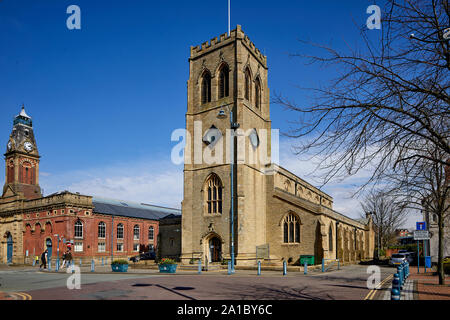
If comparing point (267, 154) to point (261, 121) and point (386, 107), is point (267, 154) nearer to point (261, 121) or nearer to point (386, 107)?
point (261, 121)

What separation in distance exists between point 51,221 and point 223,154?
28.4 m

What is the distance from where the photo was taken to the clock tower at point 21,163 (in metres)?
58.7

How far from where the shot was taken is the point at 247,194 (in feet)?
114

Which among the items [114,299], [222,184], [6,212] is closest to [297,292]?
[114,299]

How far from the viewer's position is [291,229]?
118 ft

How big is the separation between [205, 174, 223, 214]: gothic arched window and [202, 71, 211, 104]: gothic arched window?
8279 millimetres

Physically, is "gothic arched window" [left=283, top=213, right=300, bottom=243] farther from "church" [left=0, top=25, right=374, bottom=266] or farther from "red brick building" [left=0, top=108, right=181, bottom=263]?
"red brick building" [left=0, top=108, right=181, bottom=263]

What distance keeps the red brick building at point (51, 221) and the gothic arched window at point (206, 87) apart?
23.0 m

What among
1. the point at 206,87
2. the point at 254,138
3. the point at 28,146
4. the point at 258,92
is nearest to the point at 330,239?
the point at 254,138

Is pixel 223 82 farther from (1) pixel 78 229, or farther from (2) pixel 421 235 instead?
(1) pixel 78 229

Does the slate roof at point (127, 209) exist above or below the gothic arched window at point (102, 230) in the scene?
above

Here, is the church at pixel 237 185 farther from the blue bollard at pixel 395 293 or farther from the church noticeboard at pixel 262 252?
the blue bollard at pixel 395 293

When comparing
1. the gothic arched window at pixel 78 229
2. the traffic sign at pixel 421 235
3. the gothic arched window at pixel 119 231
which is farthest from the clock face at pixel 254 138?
the gothic arched window at pixel 119 231
